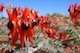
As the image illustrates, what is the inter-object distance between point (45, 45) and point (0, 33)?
4175 millimetres

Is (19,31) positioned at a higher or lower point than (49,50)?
higher

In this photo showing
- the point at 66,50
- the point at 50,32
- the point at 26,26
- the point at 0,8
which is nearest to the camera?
the point at 26,26

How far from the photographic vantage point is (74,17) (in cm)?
1005

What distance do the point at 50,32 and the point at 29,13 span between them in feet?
16.8

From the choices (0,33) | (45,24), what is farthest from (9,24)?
(0,33)

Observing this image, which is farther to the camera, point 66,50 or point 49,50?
point 66,50

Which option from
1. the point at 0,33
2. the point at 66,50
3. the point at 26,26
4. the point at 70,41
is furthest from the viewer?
the point at 0,33

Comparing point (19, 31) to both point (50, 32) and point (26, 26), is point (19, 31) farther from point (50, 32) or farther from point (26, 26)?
point (50, 32)

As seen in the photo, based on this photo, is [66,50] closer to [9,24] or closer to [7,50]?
[7,50]

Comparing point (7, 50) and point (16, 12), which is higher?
point (16, 12)

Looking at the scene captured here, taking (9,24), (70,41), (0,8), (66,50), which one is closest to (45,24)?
(70,41)

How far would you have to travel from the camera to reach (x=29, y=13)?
4.86m

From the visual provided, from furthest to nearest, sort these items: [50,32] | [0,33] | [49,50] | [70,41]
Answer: [0,33] → [50,32] → [70,41] → [49,50]

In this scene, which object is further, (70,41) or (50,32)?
(50,32)
